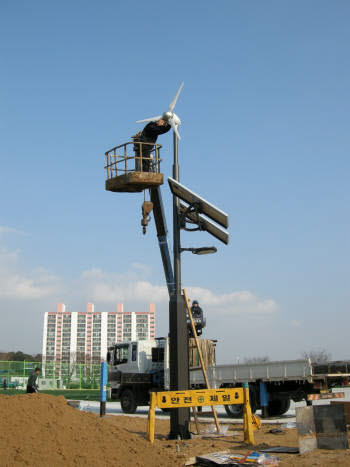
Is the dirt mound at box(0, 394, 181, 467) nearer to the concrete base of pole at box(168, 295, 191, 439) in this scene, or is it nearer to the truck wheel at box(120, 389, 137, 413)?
the concrete base of pole at box(168, 295, 191, 439)

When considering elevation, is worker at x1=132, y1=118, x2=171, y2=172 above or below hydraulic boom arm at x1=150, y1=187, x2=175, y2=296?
above

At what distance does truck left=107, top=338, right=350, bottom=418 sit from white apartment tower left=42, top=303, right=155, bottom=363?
163 meters

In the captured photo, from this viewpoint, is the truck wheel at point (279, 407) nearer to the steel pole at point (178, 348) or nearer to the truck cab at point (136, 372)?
the truck cab at point (136, 372)

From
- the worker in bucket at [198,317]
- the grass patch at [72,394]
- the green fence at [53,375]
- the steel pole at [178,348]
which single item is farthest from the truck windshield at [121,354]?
the green fence at [53,375]

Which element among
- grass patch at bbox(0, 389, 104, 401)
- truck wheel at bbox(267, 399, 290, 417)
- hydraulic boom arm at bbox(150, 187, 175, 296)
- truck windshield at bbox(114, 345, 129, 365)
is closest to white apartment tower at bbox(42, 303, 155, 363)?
grass patch at bbox(0, 389, 104, 401)

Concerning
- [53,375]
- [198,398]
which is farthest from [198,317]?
[53,375]

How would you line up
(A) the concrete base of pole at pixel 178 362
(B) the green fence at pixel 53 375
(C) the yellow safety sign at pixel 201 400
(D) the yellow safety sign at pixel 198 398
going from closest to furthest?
1. (C) the yellow safety sign at pixel 201 400
2. (D) the yellow safety sign at pixel 198 398
3. (A) the concrete base of pole at pixel 178 362
4. (B) the green fence at pixel 53 375

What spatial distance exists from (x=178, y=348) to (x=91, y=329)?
181m

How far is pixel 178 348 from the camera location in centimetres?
1208

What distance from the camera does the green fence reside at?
42.4 metres

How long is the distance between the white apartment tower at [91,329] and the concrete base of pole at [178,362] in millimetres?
172834

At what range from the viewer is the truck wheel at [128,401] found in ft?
67.4

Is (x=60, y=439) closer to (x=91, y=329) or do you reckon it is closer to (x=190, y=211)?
(x=190, y=211)

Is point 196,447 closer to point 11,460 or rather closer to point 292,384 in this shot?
point 11,460
